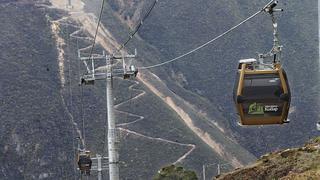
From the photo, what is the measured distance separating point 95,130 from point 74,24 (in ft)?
86.7

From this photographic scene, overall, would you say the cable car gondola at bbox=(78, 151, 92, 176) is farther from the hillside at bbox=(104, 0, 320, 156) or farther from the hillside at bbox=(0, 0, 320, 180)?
the hillside at bbox=(104, 0, 320, 156)

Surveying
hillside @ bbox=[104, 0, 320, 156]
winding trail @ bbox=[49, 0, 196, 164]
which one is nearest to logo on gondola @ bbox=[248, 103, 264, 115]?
winding trail @ bbox=[49, 0, 196, 164]

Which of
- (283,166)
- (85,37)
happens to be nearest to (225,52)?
(85,37)

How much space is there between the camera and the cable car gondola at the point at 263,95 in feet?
61.4

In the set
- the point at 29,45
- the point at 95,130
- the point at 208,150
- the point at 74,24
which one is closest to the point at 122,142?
the point at 95,130

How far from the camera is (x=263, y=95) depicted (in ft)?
62.2

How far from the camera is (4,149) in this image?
79.1 meters

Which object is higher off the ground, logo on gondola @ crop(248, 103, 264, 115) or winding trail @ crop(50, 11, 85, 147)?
winding trail @ crop(50, 11, 85, 147)

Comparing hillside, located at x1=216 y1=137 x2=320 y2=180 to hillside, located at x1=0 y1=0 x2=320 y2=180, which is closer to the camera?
hillside, located at x1=216 y1=137 x2=320 y2=180

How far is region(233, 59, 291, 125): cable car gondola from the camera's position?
61.4 ft

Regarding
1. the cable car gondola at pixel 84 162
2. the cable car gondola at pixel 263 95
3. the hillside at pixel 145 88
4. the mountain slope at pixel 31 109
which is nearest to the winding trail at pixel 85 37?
the hillside at pixel 145 88

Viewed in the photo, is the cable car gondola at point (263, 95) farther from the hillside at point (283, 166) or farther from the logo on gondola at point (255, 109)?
the hillside at point (283, 166)

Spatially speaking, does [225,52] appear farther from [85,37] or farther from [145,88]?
[145,88]

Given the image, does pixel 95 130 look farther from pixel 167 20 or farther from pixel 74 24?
pixel 167 20
